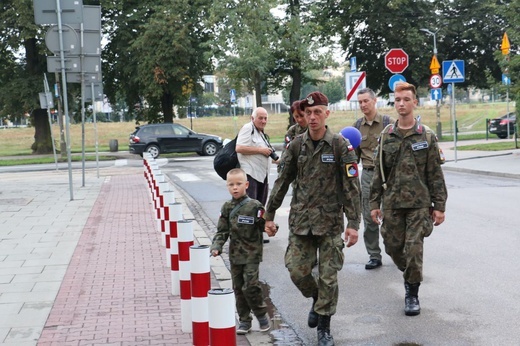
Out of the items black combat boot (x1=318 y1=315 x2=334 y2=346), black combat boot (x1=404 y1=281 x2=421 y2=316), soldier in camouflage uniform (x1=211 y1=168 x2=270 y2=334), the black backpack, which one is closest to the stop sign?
the black backpack

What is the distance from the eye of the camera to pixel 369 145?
8.02 m

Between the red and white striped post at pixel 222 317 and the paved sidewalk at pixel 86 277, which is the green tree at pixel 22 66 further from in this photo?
the red and white striped post at pixel 222 317

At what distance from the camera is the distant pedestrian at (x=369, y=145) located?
780 cm

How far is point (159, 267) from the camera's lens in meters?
8.47

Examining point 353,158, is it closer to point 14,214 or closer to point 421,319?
point 421,319

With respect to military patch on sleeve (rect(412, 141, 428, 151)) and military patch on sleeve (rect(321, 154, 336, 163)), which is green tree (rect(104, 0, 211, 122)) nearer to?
military patch on sleeve (rect(412, 141, 428, 151))

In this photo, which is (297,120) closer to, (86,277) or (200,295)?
(86,277)

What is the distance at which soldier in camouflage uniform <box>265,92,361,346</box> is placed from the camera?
5.35 metres

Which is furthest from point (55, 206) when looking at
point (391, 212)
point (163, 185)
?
point (391, 212)

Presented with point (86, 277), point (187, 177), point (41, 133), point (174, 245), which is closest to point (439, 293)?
point (174, 245)

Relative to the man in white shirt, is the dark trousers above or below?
below

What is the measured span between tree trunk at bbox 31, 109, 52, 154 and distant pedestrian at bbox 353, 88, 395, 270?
3742 centimetres

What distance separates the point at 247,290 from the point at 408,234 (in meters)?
1.38

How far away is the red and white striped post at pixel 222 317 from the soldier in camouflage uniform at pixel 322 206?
1610 millimetres
